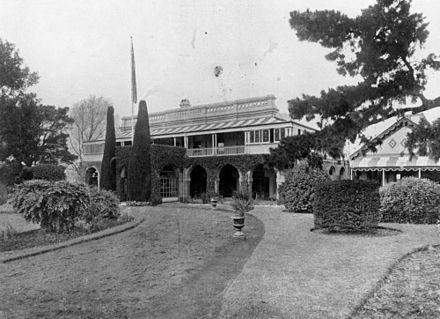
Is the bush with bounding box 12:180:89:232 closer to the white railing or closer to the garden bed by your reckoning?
the garden bed

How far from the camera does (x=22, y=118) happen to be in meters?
26.2

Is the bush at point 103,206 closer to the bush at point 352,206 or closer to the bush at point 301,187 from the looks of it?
the bush at point 352,206

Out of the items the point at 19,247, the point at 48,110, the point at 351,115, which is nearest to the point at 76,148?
the point at 48,110

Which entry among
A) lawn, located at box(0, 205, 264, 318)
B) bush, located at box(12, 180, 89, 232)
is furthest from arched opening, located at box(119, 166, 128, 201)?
lawn, located at box(0, 205, 264, 318)

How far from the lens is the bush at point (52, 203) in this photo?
381 inches

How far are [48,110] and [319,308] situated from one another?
27.8 meters

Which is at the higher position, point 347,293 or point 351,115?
point 351,115

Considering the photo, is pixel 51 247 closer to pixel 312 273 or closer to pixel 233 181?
pixel 312 273

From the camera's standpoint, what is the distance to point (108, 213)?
43.0ft

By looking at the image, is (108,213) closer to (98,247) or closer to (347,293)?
(98,247)

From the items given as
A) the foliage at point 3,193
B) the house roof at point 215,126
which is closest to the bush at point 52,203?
the foliage at point 3,193

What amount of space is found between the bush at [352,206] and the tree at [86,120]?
3736cm

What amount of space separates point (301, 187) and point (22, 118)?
2091cm

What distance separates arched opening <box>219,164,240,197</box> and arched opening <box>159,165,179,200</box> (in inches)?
158
